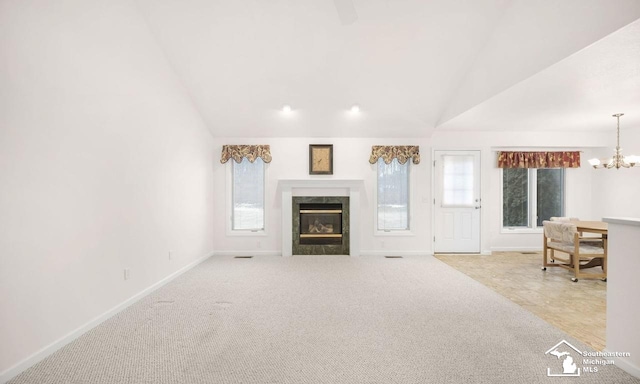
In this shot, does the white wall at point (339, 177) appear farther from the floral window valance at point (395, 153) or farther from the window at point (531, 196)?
the window at point (531, 196)

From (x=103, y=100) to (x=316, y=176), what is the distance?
3774 mm

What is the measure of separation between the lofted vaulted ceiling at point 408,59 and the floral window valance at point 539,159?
2.55 feet

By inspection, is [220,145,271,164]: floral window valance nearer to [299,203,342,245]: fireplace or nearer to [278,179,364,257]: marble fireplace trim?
[278,179,364,257]: marble fireplace trim

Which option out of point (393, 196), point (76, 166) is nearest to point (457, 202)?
point (393, 196)

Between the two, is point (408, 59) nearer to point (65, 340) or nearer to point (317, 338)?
point (317, 338)

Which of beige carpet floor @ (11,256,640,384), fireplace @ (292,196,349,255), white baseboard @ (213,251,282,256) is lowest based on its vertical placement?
beige carpet floor @ (11,256,640,384)

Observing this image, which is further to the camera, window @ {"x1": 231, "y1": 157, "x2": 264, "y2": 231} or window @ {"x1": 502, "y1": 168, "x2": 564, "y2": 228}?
window @ {"x1": 502, "y1": 168, "x2": 564, "y2": 228}

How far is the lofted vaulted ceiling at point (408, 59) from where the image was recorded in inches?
115

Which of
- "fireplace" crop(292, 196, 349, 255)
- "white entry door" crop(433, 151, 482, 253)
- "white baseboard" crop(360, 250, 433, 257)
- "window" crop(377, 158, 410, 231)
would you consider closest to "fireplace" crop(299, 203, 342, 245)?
"fireplace" crop(292, 196, 349, 255)

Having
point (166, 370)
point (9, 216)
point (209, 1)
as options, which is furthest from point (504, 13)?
point (9, 216)

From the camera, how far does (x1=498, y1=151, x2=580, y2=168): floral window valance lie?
246 inches

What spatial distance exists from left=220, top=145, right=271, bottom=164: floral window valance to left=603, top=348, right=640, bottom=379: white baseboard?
208 inches

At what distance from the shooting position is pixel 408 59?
13.9 ft

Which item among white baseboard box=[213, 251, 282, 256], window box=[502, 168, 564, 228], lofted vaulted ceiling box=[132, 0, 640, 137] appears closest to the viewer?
lofted vaulted ceiling box=[132, 0, 640, 137]
